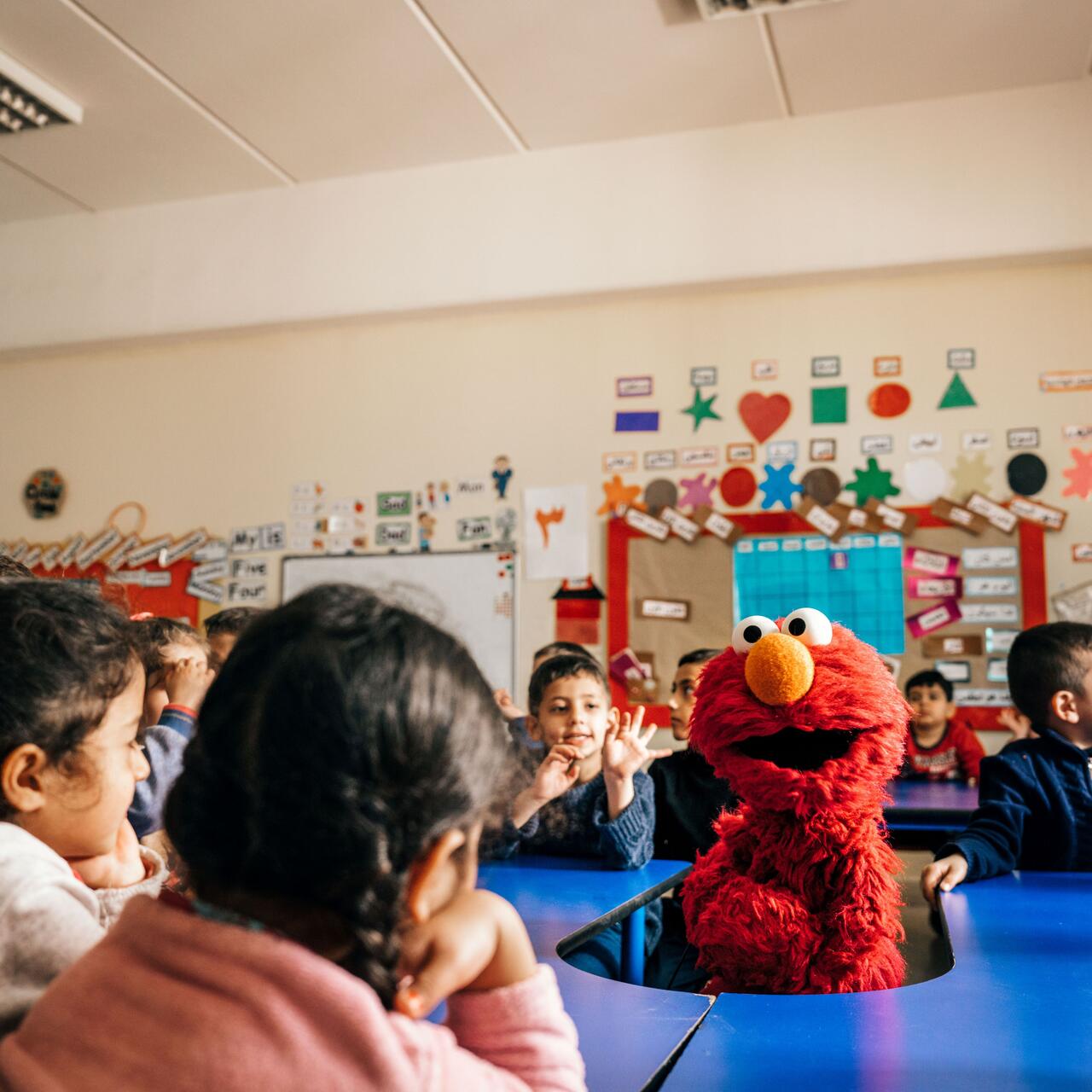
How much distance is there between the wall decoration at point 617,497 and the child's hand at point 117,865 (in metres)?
2.81

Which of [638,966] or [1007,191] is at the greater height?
[1007,191]

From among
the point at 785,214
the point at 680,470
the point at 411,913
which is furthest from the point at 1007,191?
the point at 411,913

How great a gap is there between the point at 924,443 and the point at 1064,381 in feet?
1.47

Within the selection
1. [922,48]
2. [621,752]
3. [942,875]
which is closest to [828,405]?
[922,48]

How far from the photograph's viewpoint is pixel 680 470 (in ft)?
12.2

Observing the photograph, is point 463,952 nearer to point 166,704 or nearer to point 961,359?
point 166,704

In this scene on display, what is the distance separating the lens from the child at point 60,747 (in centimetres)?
75

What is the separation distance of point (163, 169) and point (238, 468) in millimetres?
1114

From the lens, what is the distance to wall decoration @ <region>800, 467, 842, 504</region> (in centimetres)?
357

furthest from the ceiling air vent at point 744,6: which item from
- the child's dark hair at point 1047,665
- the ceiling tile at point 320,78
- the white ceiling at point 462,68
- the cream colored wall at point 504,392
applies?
the child's dark hair at point 1047,665

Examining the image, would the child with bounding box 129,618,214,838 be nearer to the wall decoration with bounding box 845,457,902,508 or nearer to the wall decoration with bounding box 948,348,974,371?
the wall decoration with bounding box 845,457,902,508

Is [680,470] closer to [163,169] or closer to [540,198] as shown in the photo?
[540,198]

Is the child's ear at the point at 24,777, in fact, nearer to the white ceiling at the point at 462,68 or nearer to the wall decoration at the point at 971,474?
the white ceiling at the point at 462,68

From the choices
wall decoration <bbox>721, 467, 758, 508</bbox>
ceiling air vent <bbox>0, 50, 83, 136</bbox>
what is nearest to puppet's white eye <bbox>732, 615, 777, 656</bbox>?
wall decoration <bbox>721, 467, 758, 508</bbox>
